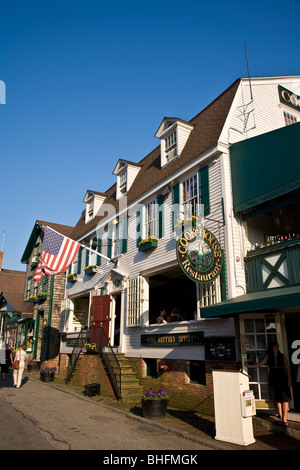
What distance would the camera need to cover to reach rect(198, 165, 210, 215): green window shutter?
11.3 meters

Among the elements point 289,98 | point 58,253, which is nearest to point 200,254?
point 58,253

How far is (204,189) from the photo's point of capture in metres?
11.6

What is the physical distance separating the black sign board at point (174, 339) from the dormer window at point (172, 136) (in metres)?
6.59

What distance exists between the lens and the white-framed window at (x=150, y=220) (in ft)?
46.4

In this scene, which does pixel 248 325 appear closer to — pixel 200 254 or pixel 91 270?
pixel 200 254

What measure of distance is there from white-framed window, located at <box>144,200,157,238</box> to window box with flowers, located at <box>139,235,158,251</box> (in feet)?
1.36

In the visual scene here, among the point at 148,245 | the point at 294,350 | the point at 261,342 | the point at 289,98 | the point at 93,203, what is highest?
the point at 289,98

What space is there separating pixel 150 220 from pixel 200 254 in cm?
440

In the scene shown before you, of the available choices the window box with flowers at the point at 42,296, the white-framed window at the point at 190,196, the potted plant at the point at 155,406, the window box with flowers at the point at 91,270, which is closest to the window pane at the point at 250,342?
the potted plant at the point at 155,406

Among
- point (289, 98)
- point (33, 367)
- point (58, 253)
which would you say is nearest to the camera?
point (289, 98)

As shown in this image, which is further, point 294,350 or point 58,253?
point 58,253

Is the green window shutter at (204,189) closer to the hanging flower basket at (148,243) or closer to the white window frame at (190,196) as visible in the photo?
the white window frame at (190,196)

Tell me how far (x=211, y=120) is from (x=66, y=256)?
7.72 meters

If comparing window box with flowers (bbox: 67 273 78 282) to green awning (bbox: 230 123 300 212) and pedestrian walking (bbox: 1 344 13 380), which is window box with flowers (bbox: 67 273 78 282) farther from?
green awning (bbox: 230 123 300 212)
